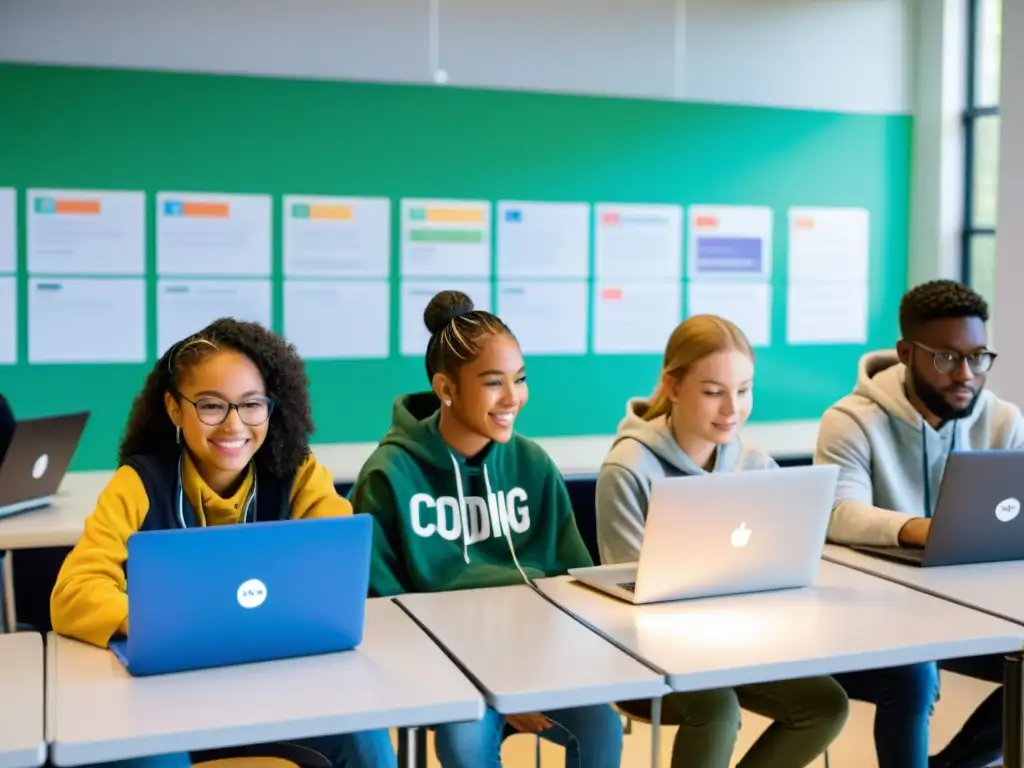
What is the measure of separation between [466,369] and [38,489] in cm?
146

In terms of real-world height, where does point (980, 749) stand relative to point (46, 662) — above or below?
below

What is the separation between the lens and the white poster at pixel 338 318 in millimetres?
4625

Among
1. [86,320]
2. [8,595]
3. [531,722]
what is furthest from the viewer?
[86,320]

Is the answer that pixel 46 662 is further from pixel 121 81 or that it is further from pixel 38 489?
pixel 121 81

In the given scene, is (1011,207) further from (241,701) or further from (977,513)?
(241,701)

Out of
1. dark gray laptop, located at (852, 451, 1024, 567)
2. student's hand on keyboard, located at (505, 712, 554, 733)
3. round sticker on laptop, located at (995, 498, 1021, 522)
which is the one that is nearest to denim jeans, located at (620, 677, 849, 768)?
student's hand on keyboard, located at (505, 712, 554, 733)

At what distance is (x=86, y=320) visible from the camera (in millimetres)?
4367

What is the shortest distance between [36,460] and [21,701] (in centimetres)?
163

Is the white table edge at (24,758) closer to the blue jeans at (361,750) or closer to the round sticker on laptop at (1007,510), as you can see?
the blue jeans at (361,750)

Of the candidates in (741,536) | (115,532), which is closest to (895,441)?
(741,536)

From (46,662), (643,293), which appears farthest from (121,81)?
(46,662)

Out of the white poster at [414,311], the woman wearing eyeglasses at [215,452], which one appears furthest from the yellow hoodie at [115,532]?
the white poster at [414,311]

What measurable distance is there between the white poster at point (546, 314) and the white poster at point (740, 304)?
0.49m

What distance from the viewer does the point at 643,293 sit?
5090 millimetres
